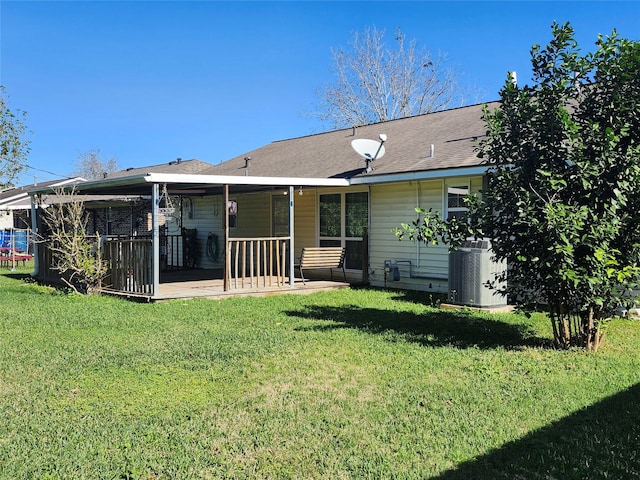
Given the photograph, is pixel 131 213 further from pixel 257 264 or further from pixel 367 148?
pixel 367 148

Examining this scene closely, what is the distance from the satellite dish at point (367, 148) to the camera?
11891mm

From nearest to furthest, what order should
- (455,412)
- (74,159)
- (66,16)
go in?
(455,412) < (66,16) < (74,159)

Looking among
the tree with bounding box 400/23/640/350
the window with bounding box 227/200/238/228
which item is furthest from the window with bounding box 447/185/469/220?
the window with bounding box 227/200/238/228

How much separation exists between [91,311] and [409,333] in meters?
5.16

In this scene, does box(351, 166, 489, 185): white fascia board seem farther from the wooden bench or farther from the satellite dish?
the wooden bench

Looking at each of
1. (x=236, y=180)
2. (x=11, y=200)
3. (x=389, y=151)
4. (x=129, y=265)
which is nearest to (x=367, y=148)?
(x=389, y=151)

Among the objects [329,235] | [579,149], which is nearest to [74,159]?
[329,235]

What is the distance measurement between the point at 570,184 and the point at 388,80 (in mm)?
26882

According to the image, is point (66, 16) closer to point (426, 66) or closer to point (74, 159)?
point (426, 66)

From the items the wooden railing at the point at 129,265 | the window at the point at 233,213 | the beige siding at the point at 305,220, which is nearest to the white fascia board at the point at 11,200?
the window at the point at 233,213

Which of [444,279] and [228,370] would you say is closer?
[228,370]

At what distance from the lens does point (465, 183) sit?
10359 millimetres

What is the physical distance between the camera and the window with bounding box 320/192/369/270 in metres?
12.4

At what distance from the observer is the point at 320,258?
11.3 meters
